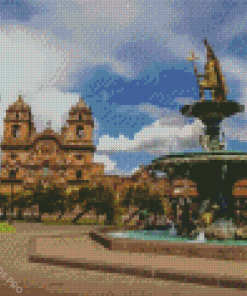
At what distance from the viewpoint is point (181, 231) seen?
12359mm

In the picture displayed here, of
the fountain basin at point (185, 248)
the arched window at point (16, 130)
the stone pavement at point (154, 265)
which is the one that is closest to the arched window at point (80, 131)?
the arched window at point (16, 130)

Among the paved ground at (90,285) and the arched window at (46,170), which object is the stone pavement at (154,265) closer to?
the paved ground at (90,285)

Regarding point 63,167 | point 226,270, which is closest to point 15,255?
point 226,270

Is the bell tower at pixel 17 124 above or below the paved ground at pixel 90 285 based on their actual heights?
above

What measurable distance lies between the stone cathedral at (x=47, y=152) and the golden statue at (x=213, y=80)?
108 feet

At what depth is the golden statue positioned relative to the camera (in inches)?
482

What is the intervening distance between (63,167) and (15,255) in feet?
118

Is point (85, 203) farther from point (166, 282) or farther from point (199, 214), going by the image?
point (166, 282)

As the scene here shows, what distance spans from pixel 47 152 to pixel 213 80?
36.1m

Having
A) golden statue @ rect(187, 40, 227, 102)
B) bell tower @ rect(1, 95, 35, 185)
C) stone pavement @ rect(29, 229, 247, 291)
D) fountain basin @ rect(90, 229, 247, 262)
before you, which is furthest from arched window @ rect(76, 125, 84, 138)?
stone pavement @ rect(29, 229, 247, 291)

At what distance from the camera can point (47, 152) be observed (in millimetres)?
46094

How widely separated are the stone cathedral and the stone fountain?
3270 centimetres

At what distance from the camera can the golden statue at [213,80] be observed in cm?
1225

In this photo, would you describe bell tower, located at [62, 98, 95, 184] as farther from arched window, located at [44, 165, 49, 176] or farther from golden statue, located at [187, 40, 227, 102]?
golden statue, located at [187, 40, 227, 102]
